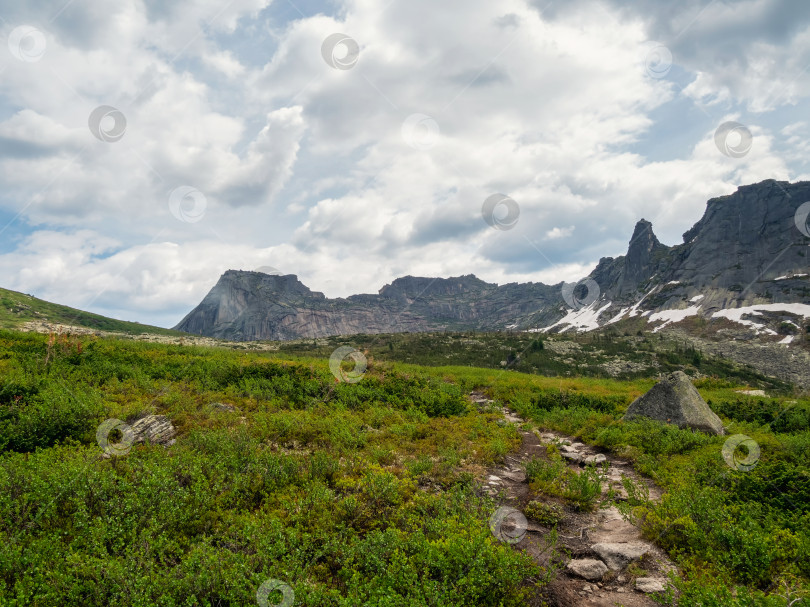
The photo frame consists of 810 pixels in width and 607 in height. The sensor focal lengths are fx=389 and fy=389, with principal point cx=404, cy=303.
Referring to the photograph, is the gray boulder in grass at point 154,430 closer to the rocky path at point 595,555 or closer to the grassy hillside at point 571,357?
the rocky path at point 595,555

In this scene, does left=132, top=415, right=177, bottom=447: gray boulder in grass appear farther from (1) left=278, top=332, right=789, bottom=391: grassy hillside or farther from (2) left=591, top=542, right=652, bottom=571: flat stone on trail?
(1) left=278, top=332, right=789, bottom=391: grassy hillside

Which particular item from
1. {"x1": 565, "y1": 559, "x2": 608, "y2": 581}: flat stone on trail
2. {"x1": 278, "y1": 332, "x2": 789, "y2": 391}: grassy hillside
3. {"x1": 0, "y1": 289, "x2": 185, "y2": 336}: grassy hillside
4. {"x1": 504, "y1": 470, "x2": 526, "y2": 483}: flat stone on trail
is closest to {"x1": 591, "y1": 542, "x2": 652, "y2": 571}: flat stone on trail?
{"x1": 565, "y1": 559, "x2": 608, "y2": 581}: flat stone on trail

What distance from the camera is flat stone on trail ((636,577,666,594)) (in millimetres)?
5625

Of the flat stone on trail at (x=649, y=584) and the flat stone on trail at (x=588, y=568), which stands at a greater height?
the flat stone on trail at (x=588, y=568)

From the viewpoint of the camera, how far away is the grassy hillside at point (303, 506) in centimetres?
466

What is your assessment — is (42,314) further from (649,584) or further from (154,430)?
(649,584)

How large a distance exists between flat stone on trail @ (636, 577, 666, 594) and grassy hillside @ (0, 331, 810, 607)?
18.8 inches

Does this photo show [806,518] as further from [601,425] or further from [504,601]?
[601,425]

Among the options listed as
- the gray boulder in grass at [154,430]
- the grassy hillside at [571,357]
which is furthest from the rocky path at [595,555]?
the grassy hillside at [571,357]

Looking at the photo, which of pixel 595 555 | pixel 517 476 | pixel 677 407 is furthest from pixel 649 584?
pixel 677 407

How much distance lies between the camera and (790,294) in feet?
447

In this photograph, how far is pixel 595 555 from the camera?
6.65m

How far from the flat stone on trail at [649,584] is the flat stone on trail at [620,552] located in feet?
1.28

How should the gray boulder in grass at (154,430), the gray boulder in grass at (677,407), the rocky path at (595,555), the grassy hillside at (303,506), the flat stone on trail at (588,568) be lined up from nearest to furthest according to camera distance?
the grassy hillside at (303,506)
the rocky path at (595,555)
the flat stone on trail at (588,568)
the gray boulder in grass at (154,430)
the gray boulder in grass at (677,407)
